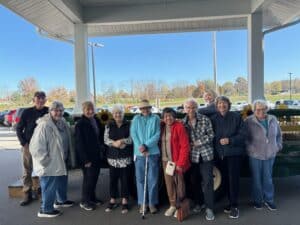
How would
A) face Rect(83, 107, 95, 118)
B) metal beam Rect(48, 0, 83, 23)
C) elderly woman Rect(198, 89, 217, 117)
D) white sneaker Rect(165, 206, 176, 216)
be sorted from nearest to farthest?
1. white sneaker Rect(165, 206, 176, 216)
2. face Rect(83, 107, 95, 118)
3. elderly woman Rect(198, 89, 217, 117)
4. metal beam Rect(48, 0, 83, 23)

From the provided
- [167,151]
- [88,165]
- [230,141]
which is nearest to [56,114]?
[88,165]

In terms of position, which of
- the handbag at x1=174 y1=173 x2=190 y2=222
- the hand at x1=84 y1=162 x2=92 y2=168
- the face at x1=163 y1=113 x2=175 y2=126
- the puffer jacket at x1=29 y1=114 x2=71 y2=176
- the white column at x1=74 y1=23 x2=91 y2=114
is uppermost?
the white column at x1=74 y1=23 x2=91 y2=114

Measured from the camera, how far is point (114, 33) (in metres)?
10.2

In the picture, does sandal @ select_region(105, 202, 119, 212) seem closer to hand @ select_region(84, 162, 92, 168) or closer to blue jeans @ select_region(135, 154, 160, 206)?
blue jeans @ select_region(135, 154, 160, 206)

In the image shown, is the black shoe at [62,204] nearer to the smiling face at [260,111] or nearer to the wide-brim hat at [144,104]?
the wide-brim hat at [144,104]

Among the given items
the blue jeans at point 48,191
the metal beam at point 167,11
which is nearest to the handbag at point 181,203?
the blue jeans at point 48,191

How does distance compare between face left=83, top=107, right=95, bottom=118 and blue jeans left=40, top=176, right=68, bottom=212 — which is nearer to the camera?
blue jeans left=40, top=176, right=68, bottom=212

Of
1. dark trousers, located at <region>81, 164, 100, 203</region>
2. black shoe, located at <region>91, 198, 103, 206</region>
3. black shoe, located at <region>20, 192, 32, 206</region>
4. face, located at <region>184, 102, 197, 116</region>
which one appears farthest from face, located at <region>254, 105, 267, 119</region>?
black shoe, located at <region>20, 192, 32, 206</region>

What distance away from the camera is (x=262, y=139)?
4012mm

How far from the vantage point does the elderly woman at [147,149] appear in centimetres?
388

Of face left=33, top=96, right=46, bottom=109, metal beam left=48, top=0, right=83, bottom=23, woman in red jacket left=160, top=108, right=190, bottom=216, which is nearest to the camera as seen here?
woman in red jacket left=160, top=108, right=190, bottom=216

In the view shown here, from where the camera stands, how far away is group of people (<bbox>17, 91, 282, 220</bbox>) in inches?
151

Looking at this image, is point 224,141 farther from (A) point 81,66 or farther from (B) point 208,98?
(A) point 81,66

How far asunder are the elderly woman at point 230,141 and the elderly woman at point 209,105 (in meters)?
0.30
